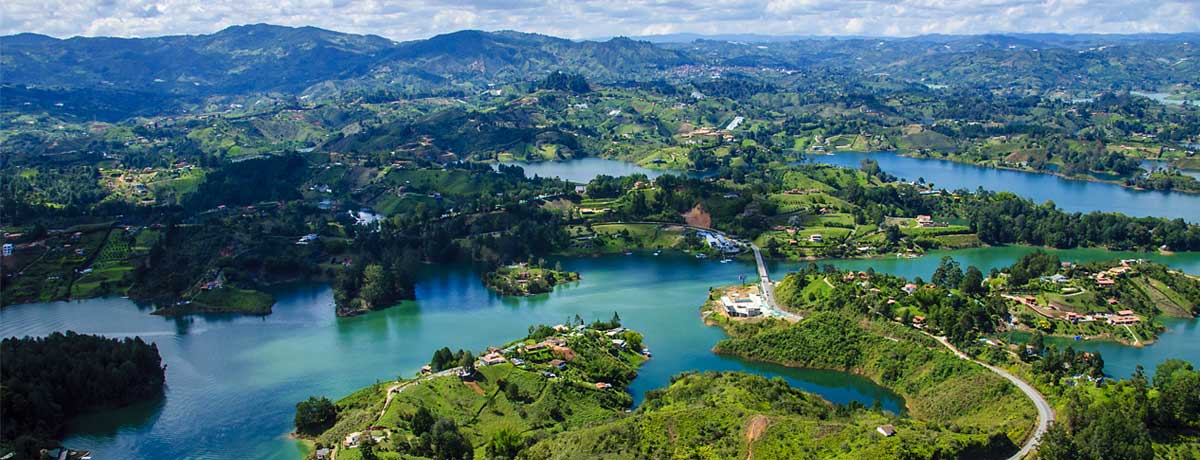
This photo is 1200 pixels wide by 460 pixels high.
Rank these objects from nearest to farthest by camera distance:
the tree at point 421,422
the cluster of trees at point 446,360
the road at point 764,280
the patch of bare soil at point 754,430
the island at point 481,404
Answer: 1. the patch of bare soil at point 754,430
2. the island at point 481,404
3. the tree at point 421,422
4. the cluster of trees at point 446,360
5. the road at point 764,280

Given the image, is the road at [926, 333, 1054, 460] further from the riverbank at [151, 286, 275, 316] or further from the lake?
the riverbank at [151, 286, 275, 316]

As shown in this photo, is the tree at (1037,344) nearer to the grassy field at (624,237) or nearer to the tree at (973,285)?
the tree at (973,285)

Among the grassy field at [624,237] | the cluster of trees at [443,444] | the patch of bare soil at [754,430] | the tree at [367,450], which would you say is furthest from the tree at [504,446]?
the grassy field at [624,237]

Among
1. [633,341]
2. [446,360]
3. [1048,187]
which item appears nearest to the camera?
[446,360]

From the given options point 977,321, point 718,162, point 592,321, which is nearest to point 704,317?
point 592,321

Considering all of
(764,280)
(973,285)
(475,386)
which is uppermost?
(475,386)

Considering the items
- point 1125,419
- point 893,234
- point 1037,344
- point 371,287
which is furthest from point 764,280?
point 1125,419

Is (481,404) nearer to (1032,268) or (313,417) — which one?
(313,417)
